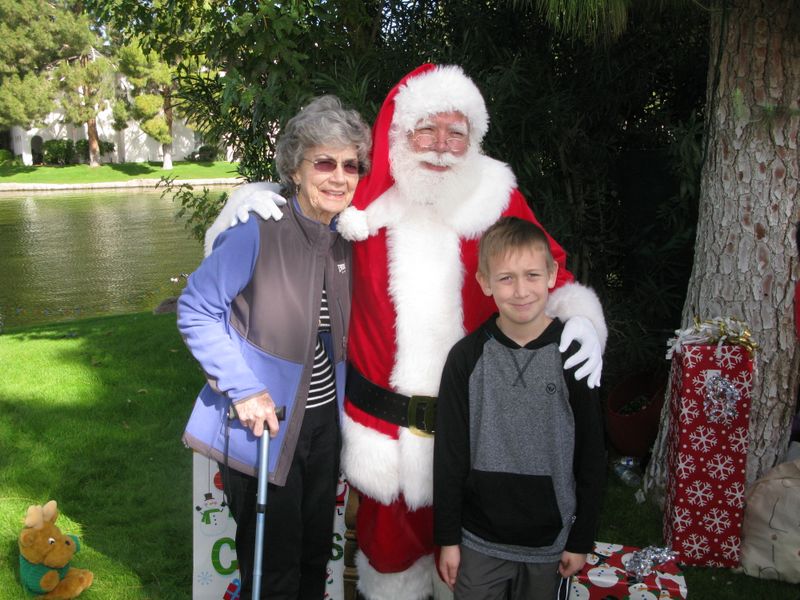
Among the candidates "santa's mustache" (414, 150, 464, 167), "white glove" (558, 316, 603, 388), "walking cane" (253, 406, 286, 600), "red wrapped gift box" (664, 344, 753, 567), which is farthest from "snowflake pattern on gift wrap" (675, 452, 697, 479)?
"walking cane" (253, 406, 286, 600)

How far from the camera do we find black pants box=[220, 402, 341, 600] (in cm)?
223

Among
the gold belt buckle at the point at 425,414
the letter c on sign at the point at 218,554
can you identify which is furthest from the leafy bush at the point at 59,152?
the gold belt buckle at the point at 425,414

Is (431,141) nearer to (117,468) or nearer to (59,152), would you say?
(117,468)

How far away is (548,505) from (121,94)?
3775cm

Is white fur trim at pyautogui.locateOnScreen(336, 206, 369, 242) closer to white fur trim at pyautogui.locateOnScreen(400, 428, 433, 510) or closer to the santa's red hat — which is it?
the santa's red hat

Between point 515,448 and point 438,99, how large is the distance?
1132mm

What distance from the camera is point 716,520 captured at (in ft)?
10.2

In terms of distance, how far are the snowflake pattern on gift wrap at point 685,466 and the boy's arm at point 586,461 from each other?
4.17 ft

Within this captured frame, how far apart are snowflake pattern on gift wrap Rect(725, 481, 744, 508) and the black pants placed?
1.78 metres

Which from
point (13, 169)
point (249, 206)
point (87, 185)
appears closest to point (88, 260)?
point (249, 206)

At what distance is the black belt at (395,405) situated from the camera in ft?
7.52

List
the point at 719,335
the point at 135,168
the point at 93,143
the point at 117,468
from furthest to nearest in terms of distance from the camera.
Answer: the point at 93,143, the point at 135,168, the point at 117,468, the point at 719,335

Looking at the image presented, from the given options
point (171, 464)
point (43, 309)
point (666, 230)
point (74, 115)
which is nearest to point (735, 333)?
point (666, 230)

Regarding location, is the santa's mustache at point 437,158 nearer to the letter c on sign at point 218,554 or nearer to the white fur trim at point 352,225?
the white fur trim at point 352,225
